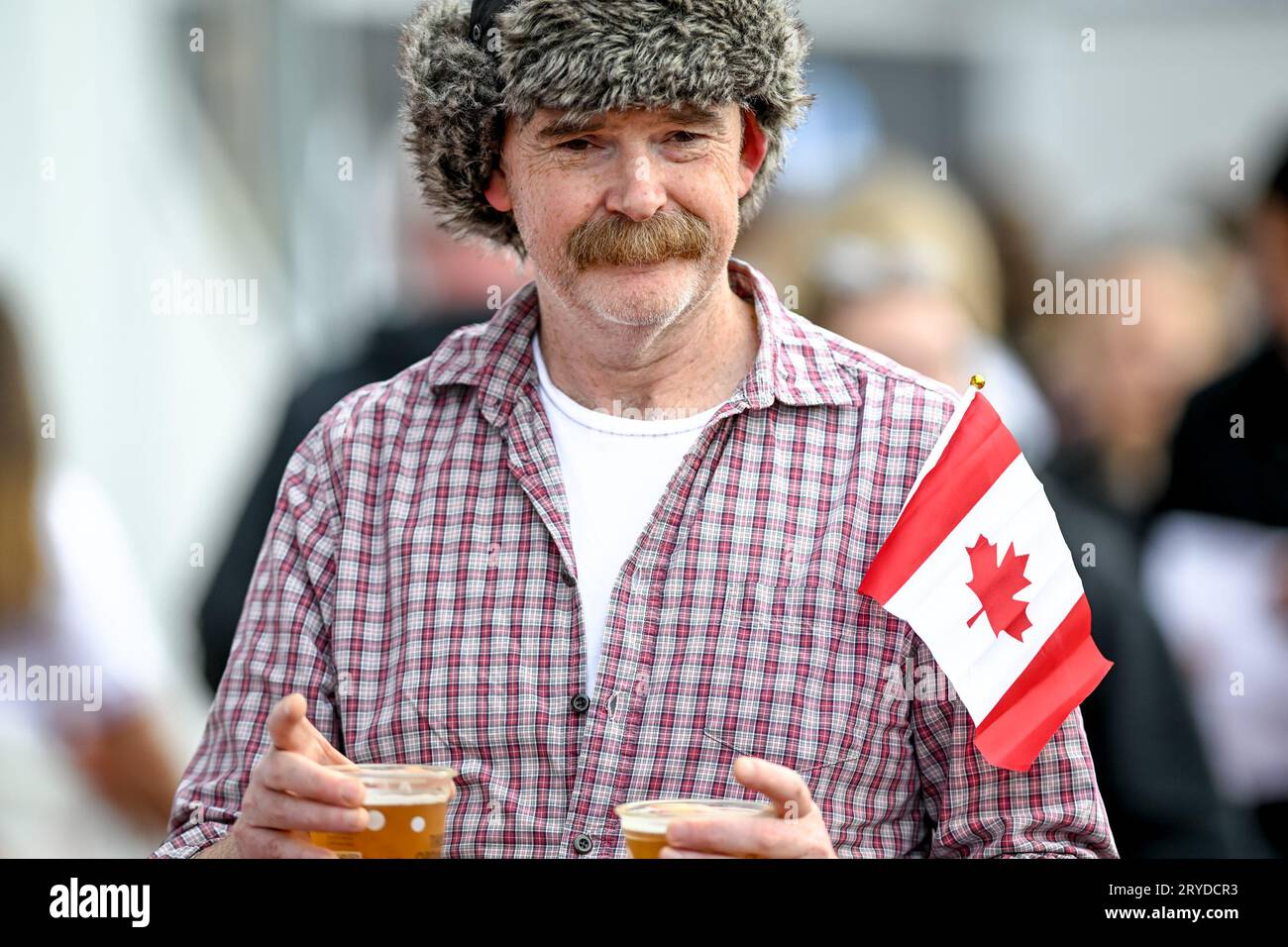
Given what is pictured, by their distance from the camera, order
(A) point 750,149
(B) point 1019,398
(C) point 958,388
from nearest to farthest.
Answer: (A) point 750,149
(C) point 958,388
(B) point 1019,398

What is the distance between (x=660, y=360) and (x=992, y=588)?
58cm

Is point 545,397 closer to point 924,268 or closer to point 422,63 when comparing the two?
point 422,63

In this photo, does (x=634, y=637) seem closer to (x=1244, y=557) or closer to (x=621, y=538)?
(x=621, y=538)

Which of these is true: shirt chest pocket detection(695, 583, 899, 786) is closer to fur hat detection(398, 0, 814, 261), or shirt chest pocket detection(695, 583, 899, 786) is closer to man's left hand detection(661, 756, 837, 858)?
man's left hand detection(661, 756, 837, 858)

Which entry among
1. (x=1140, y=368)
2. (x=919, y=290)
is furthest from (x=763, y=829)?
(x=1140, y=368)

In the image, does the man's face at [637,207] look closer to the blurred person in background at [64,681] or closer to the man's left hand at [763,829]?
the man's left hand at [763,829]

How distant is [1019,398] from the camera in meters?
4.82

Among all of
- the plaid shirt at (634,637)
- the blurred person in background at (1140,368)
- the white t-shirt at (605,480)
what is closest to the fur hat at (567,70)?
the plaid shirt at (634,637)

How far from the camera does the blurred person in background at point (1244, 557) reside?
4496 mm

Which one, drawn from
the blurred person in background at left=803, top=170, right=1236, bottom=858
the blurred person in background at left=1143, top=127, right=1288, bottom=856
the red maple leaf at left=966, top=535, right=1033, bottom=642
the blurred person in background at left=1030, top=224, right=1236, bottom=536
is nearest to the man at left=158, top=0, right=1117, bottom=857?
the red maple leaf at left=966, top=535, right=1033, bottom=642

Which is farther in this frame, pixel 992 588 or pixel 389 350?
pixel 389 350

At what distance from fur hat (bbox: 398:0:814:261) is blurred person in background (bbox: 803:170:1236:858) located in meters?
1.03

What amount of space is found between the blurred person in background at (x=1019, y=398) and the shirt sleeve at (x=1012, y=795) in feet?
2.45
